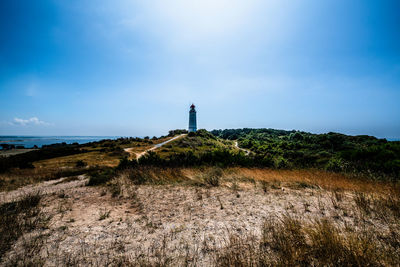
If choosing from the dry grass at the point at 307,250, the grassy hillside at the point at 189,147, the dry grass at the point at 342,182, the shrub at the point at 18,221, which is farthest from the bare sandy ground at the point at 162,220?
the grassy hillside at the point at 189,147

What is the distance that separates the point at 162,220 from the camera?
414 cm

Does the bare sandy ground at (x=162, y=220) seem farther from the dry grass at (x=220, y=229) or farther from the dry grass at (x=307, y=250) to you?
the dry grass at (x=307, y=250)

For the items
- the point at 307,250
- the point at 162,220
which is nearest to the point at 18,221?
the point at 162,220

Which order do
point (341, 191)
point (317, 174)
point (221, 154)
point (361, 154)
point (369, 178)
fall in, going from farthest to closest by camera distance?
1. point (221, 154)
2. point (361, 154)
3. point (317, 174)
4. point (369, 178)
5. point (341, 191)

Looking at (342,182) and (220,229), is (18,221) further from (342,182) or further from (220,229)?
(342,182)

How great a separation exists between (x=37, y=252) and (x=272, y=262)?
4.16 m

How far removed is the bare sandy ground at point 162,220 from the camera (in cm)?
277

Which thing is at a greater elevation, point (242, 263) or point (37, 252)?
point (242, 263)

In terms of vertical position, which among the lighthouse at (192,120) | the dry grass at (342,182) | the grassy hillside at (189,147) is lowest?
the grassy hillside at (189,147)

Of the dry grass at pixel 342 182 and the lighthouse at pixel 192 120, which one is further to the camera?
the lighthouse at pixel 192 120

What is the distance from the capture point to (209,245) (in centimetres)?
296

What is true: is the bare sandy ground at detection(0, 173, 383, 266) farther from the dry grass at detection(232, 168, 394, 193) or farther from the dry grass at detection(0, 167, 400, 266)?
the dry grass at detection(232, 168, 394, 193)

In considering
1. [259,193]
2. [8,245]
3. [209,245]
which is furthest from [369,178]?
[8,245]

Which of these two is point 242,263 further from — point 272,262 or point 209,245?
point 209,245
